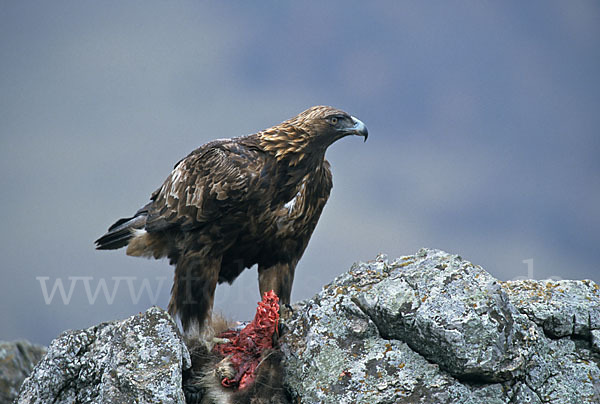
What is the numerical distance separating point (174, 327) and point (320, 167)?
2.25m

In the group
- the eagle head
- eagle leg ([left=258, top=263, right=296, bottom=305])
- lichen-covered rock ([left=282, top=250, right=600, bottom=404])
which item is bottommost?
lichen-covered rock ([left=282, top=250, right=600, bottom=404])

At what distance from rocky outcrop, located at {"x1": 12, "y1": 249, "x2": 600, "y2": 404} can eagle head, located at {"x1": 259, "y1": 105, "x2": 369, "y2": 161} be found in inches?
55.9

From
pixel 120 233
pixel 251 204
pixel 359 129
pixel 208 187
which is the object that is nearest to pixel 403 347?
pixel 251 204

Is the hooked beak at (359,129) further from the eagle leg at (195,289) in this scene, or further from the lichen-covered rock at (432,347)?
the eagle leg at (195,289)

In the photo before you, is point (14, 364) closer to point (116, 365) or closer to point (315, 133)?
point (116, 365)

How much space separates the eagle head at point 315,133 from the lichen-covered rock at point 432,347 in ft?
5.49

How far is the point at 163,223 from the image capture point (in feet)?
23.3

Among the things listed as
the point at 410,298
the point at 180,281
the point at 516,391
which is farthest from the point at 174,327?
the point at 516,391

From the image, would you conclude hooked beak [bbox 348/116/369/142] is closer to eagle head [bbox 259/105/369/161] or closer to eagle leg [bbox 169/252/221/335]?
eagle head [bbox 259/105/369/161]

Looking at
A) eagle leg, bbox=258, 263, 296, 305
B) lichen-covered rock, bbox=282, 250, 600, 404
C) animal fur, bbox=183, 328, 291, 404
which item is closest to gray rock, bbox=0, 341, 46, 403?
eagle leg, bbox=258, 263, 296, 305

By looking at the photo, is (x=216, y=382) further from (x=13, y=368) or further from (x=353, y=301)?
(x=13, y=368)

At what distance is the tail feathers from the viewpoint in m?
7.53

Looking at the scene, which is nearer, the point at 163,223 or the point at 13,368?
the point at 163,223

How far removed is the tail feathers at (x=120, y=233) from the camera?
7.53 metres
